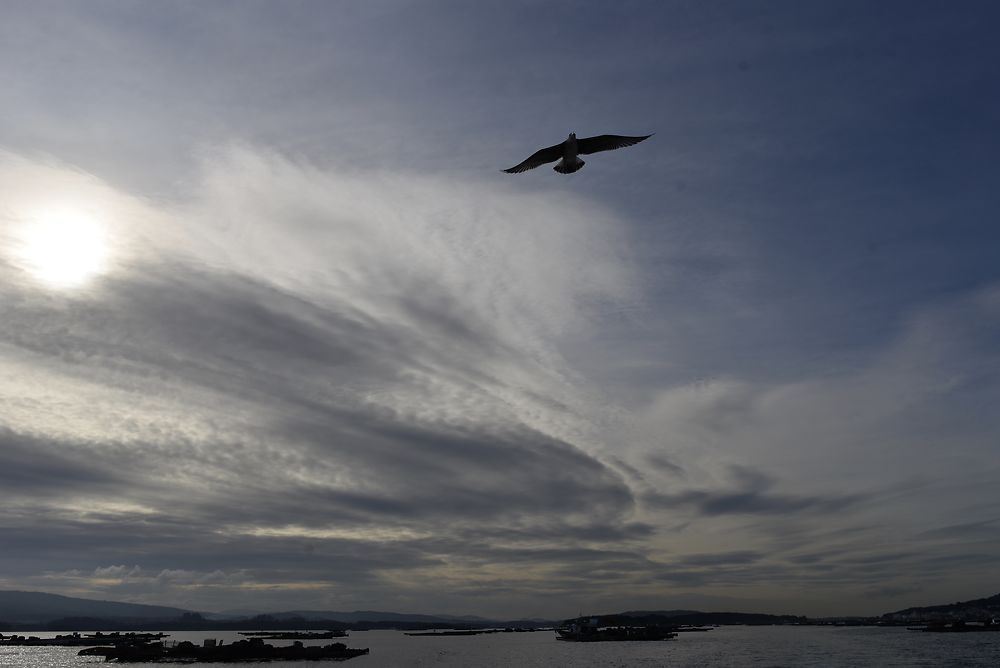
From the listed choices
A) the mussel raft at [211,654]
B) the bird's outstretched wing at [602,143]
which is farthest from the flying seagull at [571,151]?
the mussel raft at [211,654]

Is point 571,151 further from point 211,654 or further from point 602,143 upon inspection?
point 211,654

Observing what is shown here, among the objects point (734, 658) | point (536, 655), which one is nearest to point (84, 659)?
point (536, 655)

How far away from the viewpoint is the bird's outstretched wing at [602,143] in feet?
70.6

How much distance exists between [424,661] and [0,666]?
241 feet

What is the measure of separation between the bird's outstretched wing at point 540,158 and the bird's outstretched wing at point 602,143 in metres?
0.80

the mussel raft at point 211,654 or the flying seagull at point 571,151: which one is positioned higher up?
the flying seagull at point 571,151

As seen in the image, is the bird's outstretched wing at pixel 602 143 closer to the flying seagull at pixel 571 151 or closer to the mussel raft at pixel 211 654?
the flying seagull at pixel 571 151

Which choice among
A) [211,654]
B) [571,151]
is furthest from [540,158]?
[211,654]

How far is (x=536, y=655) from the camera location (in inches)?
5861

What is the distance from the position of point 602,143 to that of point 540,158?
81.3 inches

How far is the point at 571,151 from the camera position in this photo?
68.7ft

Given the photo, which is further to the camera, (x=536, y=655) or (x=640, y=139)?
(x=536, y=655)

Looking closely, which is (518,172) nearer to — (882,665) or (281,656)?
(882,665)

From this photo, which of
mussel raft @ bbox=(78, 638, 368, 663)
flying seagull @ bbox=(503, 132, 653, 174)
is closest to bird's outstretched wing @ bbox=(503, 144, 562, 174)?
flying seagull @ bbox=(503, 132, 653, 174)
